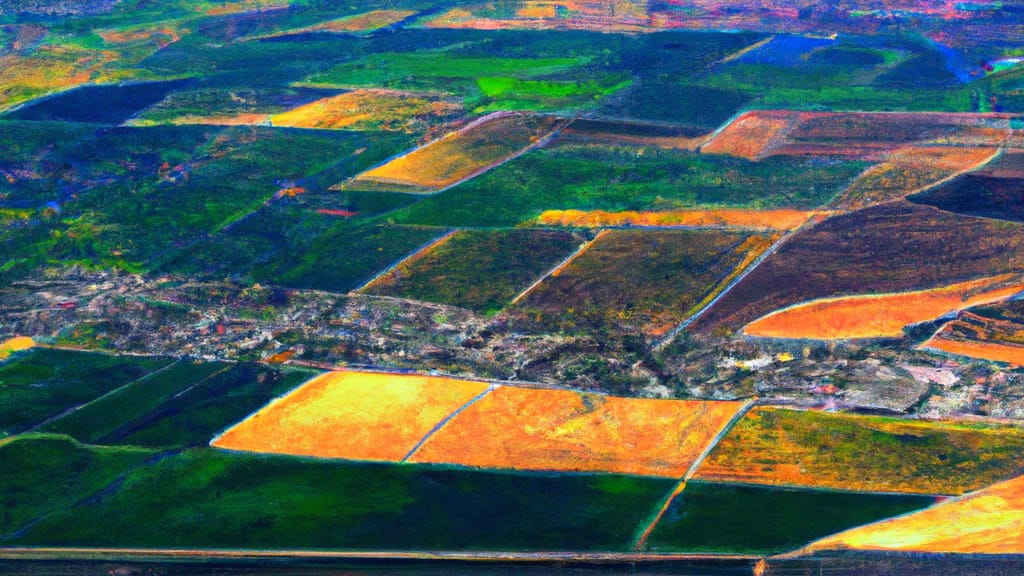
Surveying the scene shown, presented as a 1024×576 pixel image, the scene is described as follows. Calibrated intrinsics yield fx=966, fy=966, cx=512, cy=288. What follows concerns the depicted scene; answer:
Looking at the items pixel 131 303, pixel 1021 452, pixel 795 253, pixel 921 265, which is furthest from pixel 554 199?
pixel 1021 452

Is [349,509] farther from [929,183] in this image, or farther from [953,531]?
[929,183]

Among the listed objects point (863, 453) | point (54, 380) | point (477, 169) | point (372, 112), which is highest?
point (372, 112)

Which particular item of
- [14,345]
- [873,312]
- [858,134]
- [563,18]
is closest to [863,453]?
[873,312]

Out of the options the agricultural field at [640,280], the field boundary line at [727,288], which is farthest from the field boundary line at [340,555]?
the agricultural field at [640,280]

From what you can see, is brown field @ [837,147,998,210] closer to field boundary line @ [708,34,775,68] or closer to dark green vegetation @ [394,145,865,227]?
dark green vegetation @ [394,145,865,227]

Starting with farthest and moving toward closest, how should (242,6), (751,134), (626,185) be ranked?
(242,6) < (751,134) < (626,185)

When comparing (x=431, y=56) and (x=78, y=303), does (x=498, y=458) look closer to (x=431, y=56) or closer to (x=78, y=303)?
(x=78, y=303)

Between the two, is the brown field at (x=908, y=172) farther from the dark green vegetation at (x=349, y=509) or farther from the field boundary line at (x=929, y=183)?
the dark green vegetation at (x=349, y=509)
